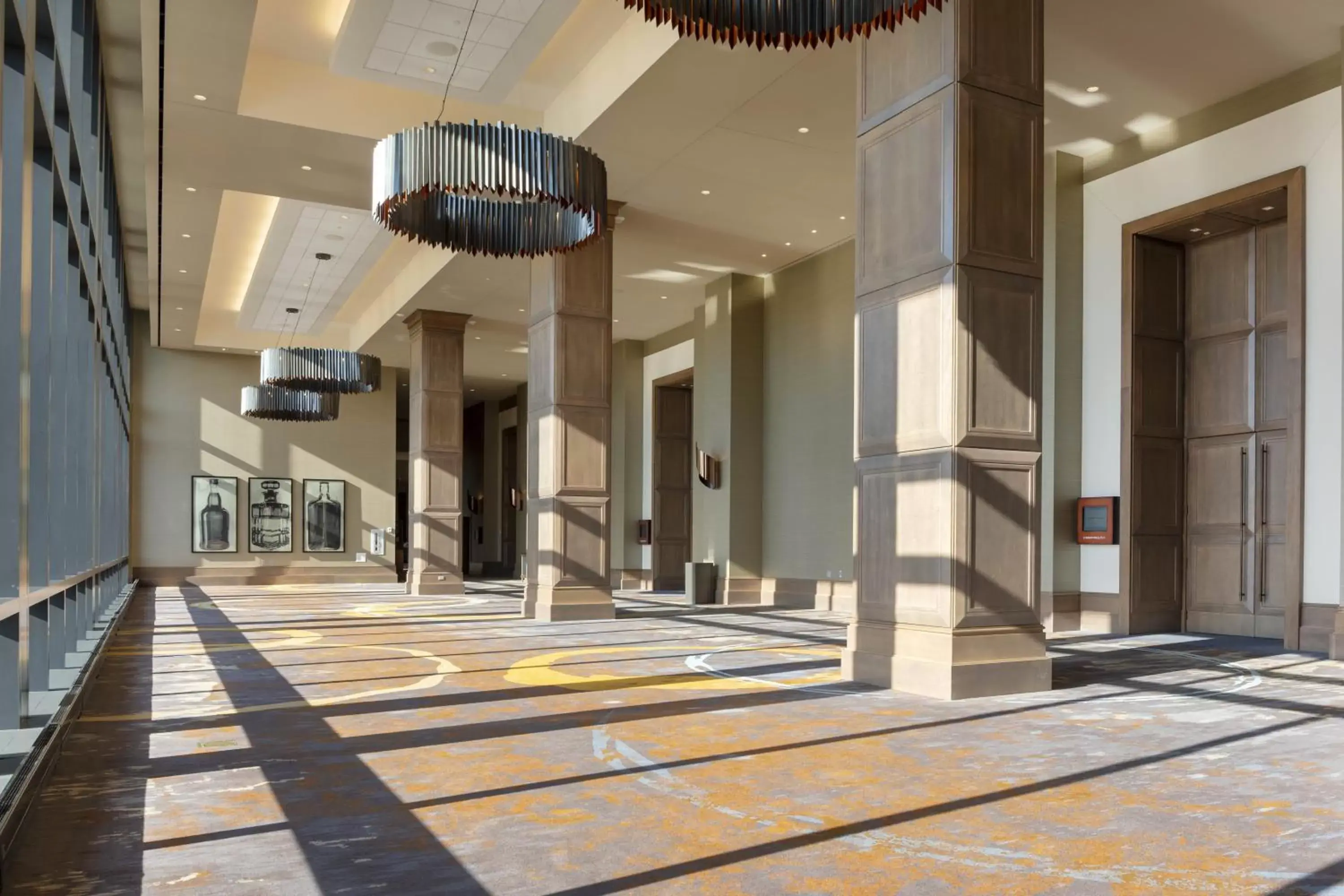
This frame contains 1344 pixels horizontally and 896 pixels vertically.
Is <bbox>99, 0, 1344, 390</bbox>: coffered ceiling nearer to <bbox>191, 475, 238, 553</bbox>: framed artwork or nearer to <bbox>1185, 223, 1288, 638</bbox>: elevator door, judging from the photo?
<bbox>1185, 223, 1288, 638</bbox>: elevator door

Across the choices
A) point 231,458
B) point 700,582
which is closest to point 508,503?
point 231,458

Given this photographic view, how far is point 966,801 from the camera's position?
16.4ft

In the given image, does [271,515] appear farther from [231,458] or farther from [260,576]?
[231,458]

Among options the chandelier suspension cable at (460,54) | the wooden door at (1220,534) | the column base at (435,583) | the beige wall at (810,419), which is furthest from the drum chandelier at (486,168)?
the column base at (435,583)

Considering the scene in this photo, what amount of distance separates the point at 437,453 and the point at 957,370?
1897cm

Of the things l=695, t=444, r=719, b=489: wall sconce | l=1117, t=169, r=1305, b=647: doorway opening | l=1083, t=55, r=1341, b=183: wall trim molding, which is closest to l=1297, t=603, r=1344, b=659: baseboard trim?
l=1117, t=169, r=1305, b=647: doorway opening

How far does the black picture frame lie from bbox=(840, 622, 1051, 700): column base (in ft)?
90.6

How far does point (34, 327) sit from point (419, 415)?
19231mm

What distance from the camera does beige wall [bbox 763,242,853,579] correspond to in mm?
20141

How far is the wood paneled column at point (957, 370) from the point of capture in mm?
8375

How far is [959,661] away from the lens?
26.8ft

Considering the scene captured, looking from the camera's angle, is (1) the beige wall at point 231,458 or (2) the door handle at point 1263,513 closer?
(2) the door handle at point 1263,513

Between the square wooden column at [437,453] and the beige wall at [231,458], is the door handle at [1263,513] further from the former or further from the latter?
the beige wall at [231,458]

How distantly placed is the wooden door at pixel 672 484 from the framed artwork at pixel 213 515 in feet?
44.5
